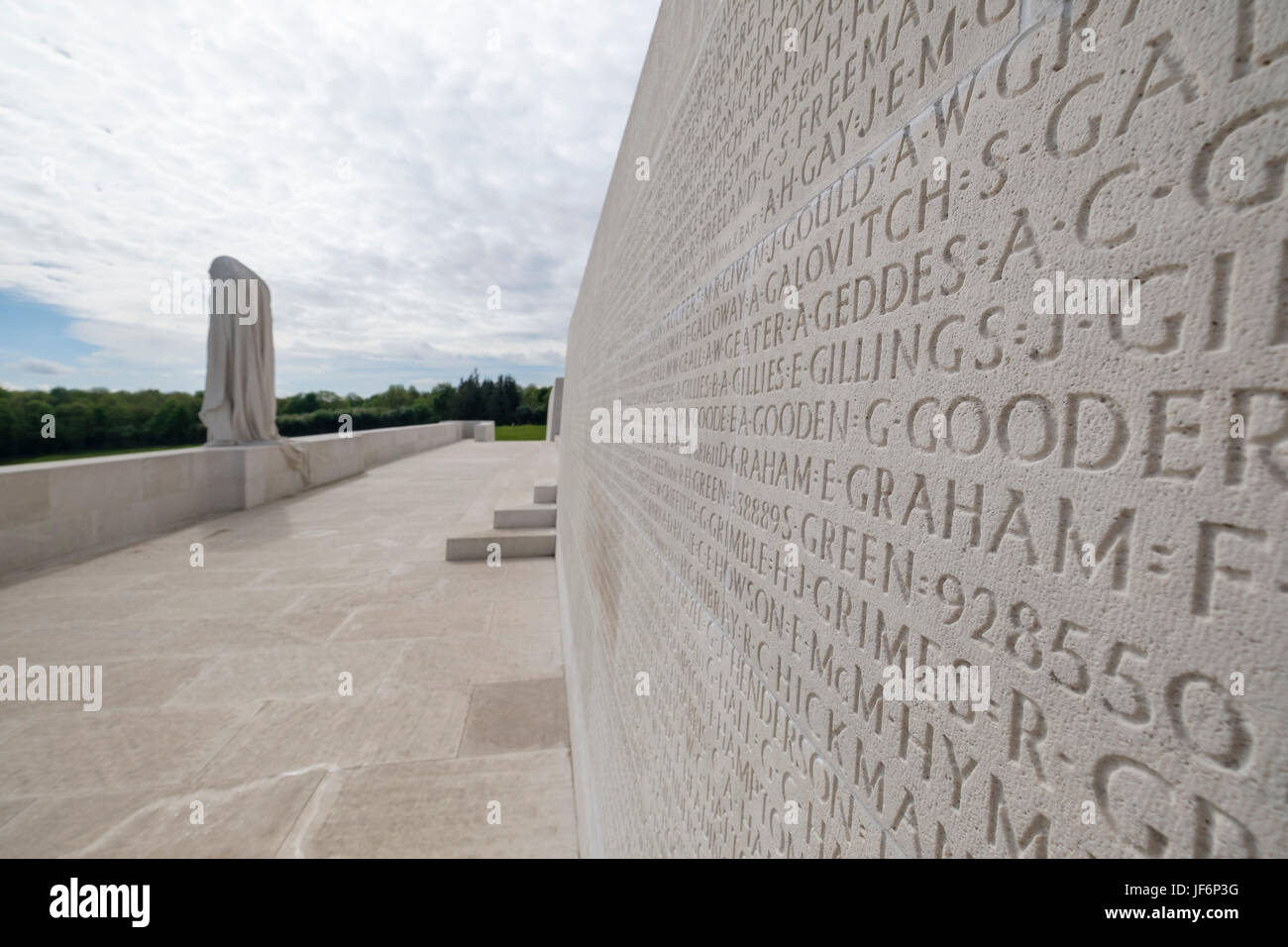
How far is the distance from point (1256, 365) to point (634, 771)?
172cm

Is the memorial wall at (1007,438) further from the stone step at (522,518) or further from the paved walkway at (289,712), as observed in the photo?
the stone step at (522,518)

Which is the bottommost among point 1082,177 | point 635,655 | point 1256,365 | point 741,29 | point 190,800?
point 190,800

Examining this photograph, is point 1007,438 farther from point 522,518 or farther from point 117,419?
point 117,419

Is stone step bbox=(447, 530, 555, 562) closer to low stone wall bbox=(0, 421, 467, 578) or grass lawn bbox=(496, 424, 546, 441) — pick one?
low stone wall bbox=(0, 421, 467, 578)

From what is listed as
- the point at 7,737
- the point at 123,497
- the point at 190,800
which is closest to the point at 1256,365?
the point at 190,800

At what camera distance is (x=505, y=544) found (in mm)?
7051

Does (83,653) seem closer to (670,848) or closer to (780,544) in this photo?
(670,848)

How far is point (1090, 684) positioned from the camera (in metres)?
0.45

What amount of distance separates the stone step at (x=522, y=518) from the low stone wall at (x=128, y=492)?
14.4ft

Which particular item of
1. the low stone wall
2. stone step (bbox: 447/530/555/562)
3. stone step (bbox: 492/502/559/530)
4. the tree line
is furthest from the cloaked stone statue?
stone step (bbox: 447/530/555/562)

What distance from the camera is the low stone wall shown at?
19.6 ft

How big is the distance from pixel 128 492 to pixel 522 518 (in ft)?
15.7

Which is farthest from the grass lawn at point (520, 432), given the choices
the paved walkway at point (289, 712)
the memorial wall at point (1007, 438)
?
the memorial wall at point (1007, 438)

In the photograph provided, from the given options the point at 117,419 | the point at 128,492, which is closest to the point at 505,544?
the point at 128,492
